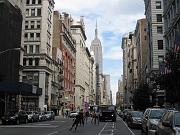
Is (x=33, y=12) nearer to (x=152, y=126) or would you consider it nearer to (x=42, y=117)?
(x=42, y=117)

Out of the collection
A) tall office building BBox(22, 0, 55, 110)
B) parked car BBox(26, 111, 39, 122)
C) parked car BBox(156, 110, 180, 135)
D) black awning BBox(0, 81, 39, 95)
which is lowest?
parked car BBox(26, 111, 39, 122)

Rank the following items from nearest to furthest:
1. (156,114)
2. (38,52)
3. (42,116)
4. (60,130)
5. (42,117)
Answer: (156,114), (60,130), (42,117), (42,116), (38,52)

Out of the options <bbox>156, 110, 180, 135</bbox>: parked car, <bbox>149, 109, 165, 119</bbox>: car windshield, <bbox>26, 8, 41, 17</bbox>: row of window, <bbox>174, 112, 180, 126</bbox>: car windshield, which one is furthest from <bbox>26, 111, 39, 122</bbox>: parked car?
<bbox>26, 8, 41, 17</bbox>: row of window

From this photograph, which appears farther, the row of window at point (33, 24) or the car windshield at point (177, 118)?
the row of window at point (33, 24)

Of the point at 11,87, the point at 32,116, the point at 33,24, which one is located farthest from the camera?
the point at 33,24

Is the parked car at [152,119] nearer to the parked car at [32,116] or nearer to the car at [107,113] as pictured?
the parked car at [32,116]

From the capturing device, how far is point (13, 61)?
64.5 metres

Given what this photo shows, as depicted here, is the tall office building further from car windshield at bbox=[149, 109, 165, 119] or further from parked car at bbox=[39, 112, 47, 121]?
car windshield at bbox=[149, 109, 165, 119]

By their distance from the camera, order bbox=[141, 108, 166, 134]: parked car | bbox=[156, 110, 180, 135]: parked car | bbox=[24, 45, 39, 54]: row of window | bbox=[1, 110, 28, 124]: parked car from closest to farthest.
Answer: bbox=[156, 110, 180, 135]: parked car, bbox=[141, 108, 166, 134]: parked car, bbox=[1, 110, 28, 124]: parked car, bbox=[24, 45, 39, 54]: row of window

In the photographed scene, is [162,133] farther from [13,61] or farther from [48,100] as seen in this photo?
[48,100]

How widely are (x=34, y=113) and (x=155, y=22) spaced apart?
41.1m

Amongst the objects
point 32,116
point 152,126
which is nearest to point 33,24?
point 32,116

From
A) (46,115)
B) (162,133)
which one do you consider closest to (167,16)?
(46,115)

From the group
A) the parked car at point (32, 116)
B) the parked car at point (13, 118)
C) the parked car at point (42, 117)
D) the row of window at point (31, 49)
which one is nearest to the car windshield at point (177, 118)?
the parked car at point (13, 118)
